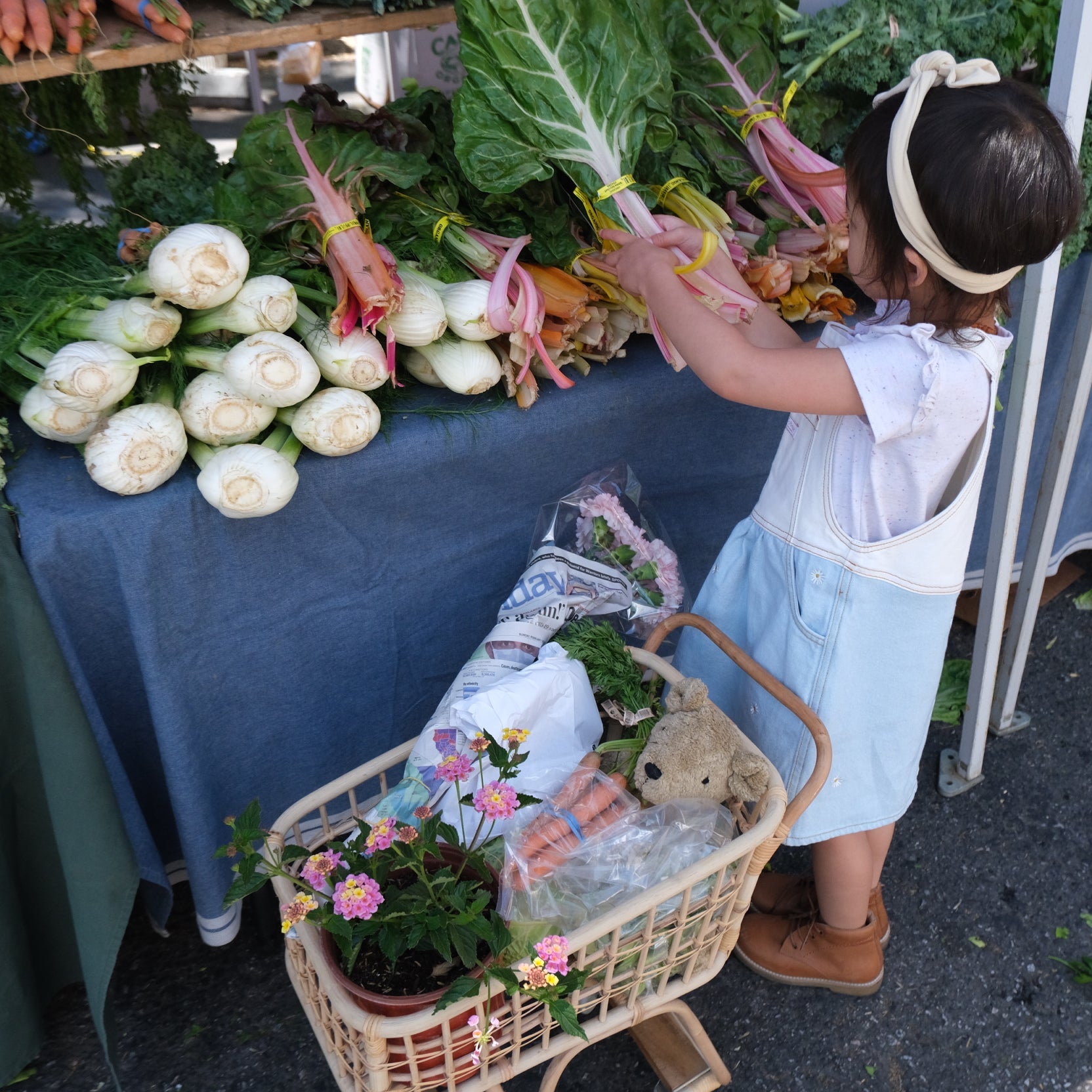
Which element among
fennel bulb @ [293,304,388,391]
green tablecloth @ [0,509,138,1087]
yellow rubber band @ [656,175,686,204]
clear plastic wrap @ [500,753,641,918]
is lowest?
green tablecloth @ [0,509,138,1087]

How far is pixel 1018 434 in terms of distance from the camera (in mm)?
2092

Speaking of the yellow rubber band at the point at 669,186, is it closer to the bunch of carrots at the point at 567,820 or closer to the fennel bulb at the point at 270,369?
the fennel bulb at the point at 270,369

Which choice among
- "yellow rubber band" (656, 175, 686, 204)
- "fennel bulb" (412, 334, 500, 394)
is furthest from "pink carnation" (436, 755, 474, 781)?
"yellow rubber band" (656, 175, 686, 204)

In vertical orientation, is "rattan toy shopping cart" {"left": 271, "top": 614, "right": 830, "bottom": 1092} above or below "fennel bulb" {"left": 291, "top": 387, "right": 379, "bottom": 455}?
below

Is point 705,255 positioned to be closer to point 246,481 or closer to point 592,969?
point 246,481

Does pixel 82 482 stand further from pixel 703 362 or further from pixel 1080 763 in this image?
pixel 1080 763

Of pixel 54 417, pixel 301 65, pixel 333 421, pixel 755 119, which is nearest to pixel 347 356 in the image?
pixel 333 421

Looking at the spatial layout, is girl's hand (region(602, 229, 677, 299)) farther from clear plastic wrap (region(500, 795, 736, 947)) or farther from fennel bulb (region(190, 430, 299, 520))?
clear plastic wrap (region(500, 795, 736, 947))

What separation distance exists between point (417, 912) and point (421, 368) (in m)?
1.10

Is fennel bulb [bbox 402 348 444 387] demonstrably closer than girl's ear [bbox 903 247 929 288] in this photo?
No

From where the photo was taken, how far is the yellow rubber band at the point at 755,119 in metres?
2.26

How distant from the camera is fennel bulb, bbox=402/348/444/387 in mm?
1944

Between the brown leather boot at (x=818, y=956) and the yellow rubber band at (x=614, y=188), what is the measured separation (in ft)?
5.07

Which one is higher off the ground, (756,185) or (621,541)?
(756,185)
